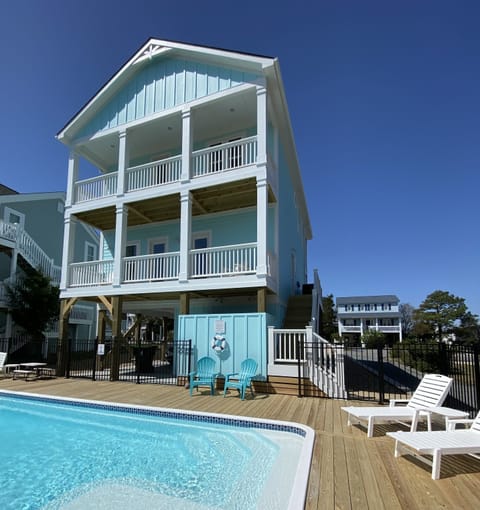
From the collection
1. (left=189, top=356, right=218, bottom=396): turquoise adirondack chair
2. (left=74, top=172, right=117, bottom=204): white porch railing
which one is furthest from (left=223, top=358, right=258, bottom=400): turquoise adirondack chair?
(left=74, top=172, right=117, bottom=204): white porch railing

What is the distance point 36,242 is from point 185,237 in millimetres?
14777

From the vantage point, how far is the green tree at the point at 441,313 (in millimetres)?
42406

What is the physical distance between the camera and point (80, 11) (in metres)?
12.1

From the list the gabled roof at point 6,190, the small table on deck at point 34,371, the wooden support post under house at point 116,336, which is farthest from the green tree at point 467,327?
the gabled roof at point 6,190

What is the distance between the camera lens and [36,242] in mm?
21312

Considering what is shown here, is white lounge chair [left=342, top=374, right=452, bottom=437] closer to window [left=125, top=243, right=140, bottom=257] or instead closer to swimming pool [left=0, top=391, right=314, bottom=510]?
swimming pool [left=0, top=391, right=314, bottom=510]

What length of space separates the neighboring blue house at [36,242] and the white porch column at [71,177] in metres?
5.45

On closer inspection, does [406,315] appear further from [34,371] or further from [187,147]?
[34,371]

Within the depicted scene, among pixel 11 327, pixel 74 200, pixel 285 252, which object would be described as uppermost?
pixel 74 200

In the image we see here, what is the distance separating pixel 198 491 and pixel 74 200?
13.1 m

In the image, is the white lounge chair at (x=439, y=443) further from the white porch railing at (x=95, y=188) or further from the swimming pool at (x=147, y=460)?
the white porch railing at (x=95, y=188)

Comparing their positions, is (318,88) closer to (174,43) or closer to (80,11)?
(174,43)

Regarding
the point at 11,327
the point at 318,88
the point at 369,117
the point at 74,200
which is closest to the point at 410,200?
the point at 369,117

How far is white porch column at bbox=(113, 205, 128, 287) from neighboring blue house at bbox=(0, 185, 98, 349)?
8.09 metres
